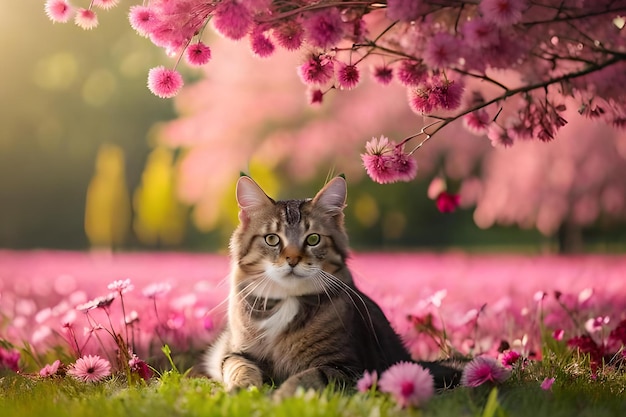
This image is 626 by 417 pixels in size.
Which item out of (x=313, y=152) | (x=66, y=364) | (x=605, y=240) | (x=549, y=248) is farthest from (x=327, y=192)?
(x=605, y=240)

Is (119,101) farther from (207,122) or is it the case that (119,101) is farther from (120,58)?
(207,122)

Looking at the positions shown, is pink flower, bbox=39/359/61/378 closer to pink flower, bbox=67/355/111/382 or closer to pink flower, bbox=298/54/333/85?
pink flower, bbox=67/355/111/382

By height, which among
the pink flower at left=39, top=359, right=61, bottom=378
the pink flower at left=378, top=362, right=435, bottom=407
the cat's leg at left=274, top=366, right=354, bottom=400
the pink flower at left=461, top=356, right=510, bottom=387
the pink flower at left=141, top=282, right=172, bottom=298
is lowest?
the pink flower at left=39, top=359, right=61, bottom=378

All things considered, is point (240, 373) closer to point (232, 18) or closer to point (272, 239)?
point (272, 239)

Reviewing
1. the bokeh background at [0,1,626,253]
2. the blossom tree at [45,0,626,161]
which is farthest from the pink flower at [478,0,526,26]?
the bokeh background at [0,1,626,253]

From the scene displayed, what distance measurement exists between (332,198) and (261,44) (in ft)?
3.20

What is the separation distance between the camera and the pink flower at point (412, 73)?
454 cm

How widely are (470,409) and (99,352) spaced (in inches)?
132

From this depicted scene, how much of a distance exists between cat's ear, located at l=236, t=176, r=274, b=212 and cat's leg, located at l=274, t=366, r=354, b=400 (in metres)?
0.96

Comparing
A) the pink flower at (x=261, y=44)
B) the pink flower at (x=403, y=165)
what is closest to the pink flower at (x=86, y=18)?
the pink flower at (x=261, y=44)

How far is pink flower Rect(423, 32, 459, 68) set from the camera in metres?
3.63

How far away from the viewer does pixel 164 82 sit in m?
4.32

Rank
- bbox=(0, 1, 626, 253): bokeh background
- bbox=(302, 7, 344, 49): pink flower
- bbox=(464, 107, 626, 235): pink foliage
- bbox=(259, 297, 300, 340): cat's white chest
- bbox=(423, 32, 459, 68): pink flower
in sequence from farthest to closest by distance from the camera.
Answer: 1. bbox=(0, 1, 626, 253): bokeh background
2. bbox=(464, 107, 626, 235): pink foliage
3. bbox=(259, 297, 300, 340): cat's white chest
4. bbox=(302, 7, 344, 49): pink flower
5. bbox=(423, 32, 459, 68): pink flower

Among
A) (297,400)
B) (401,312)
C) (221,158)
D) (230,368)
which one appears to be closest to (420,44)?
(230,368)
